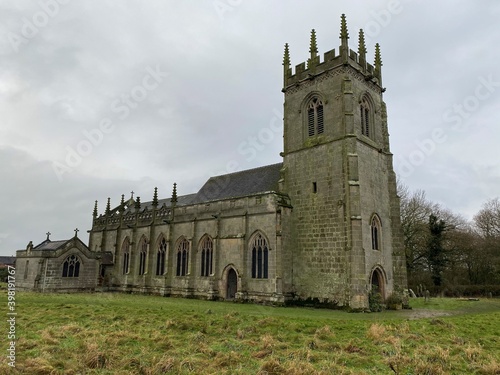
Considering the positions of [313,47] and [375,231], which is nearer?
[375,231]

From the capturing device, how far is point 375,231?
80.1 feet

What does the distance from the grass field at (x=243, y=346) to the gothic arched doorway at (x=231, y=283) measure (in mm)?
10854

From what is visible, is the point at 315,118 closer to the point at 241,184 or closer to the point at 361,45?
the point at 361,45

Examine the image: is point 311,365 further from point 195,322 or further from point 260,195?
point 260,195

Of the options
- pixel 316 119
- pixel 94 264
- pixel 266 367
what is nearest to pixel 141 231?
pixel 94 264

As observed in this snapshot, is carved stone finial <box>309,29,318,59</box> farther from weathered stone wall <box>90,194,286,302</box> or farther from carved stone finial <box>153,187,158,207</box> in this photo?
carved stone finial <box>153,187,158,207</box>

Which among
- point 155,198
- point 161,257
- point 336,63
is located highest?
point 336,63

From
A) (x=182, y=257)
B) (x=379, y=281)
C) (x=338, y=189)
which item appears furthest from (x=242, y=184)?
(x=379, y=281)

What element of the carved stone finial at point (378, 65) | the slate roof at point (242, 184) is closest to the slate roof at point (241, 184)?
the slate roof at point (242, 184)

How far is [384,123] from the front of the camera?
91.0ft

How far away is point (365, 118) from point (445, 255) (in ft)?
79.1

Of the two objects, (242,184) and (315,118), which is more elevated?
(315,118)

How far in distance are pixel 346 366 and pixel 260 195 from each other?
1729 centimetres

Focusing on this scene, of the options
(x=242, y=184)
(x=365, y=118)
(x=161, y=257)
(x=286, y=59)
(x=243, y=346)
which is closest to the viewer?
(x=243, y=346)
